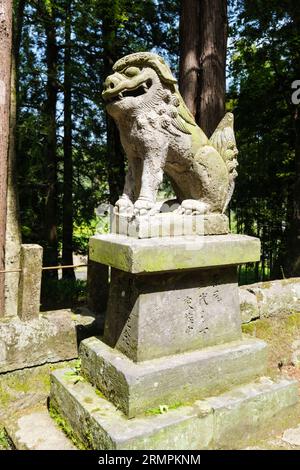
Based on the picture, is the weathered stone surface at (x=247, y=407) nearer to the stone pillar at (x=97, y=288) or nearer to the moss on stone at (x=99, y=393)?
the moss on stone at (x=99, y=393)

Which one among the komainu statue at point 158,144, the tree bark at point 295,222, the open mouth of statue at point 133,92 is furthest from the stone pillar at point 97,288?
the tree bark at point 295,222

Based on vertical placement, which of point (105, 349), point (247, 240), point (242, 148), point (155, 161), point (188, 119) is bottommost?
point (105, 349)

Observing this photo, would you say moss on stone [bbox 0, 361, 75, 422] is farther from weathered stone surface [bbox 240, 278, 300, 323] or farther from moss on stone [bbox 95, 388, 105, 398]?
weathered stone surface [bbox 240, 278, 300, 323]

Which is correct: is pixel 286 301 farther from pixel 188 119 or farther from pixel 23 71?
pixel 23 71

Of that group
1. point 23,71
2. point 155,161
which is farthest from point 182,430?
point 23,71

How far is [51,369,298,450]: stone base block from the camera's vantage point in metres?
2.33

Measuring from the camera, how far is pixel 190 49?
236 inches

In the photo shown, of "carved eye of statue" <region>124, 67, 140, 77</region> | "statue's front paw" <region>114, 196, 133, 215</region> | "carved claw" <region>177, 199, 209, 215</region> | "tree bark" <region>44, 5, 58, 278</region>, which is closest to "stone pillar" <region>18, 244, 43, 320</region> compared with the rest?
"statue's front paw" <region>114, 196, 133, 215</region>

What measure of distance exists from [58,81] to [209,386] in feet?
29.7

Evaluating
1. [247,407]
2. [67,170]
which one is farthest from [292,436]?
[67,170]

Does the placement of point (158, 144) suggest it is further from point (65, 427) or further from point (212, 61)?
point (212, 61)

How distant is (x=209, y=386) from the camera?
2797mm

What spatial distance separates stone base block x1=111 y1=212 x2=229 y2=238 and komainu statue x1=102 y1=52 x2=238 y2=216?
0.22 feet

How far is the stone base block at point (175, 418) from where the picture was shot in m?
2.33
